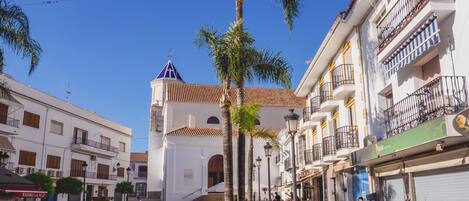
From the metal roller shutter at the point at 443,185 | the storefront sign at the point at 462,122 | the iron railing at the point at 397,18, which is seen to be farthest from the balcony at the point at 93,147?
the storefront sign at the point at 462,122

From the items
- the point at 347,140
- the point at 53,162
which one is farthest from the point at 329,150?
the point at 53,162

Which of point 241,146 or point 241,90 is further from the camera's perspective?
point 241,90

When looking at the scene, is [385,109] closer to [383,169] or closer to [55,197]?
[383,169]

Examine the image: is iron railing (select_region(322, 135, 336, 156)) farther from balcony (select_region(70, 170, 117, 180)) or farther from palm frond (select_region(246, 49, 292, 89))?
balcony (select_region(70, 170, 117, 180))

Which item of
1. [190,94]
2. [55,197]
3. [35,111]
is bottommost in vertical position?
[55,197]

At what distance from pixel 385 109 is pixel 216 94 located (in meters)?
34.8

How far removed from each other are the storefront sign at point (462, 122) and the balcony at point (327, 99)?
11.4m

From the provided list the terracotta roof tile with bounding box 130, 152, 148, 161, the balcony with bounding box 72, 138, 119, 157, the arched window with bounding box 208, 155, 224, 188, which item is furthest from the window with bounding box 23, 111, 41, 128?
the terracotta roof tile with bounding box 130, 152, 148, 161

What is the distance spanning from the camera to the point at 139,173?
2965 inches

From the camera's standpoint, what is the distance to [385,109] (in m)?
15.5

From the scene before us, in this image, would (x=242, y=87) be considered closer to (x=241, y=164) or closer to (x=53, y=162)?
(x=241, y=164)

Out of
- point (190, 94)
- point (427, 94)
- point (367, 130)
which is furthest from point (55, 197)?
point (427, 94)

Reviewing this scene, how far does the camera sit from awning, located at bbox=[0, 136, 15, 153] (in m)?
30.9

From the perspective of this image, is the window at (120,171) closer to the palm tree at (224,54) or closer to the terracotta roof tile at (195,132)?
the terracotta roof tile at (195,132)
